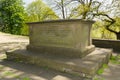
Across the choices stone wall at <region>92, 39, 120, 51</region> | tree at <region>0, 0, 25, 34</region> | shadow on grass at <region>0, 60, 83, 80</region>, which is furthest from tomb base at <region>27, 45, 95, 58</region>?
tree at <region>0, 0, 25, 34</region>

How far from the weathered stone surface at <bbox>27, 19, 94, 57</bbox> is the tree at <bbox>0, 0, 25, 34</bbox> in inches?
943

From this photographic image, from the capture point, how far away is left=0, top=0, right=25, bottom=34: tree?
2962 cm

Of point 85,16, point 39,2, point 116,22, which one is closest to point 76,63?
point 85,16

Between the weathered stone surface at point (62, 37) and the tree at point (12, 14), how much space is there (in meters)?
24.0

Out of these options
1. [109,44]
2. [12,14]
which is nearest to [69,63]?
[109,44]

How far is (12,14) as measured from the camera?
29.9 metres

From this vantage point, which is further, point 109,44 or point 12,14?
point 12,14

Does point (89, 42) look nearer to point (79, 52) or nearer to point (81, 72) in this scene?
point (79, 52)

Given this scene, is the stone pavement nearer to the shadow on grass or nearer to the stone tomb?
the shadow on grass

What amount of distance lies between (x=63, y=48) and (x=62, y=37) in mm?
472

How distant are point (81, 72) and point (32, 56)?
2.30 m

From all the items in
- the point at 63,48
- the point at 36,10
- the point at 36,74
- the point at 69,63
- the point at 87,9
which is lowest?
the point at 36,74

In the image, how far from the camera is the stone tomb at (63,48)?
17.0 feet

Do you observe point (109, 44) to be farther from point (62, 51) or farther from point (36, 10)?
point (36, 10)
